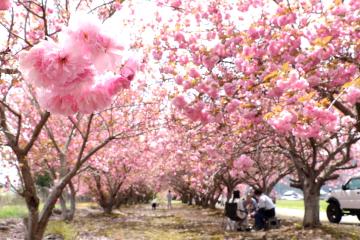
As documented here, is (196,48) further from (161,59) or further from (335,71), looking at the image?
(335,71)

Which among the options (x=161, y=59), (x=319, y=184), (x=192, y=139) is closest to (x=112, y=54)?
(x=161, y=59)

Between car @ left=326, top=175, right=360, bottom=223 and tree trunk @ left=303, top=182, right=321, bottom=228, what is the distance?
11.0 ft

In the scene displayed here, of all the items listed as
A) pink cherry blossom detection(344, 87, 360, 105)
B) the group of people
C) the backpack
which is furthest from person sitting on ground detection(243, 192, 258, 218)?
pink cherry blossom detection(344, 87, 360, 105)

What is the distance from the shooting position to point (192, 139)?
38.2ft

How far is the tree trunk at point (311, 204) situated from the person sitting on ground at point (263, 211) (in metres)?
1.09

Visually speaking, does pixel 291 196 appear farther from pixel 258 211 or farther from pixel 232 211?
pixel 232 211

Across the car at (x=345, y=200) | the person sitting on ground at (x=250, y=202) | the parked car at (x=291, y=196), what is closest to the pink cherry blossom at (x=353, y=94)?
the person sitting on ground at (x=250, y=202)

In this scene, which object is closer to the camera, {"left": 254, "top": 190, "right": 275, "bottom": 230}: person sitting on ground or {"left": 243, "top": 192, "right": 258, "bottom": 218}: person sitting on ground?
{"left": 254, "top": 190, "right": 275, "bottom": 230}: person sitting on ground

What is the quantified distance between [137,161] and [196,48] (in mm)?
16553

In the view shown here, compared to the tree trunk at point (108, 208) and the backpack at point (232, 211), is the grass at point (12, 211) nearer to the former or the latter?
the tree trunk at point (108, 208)

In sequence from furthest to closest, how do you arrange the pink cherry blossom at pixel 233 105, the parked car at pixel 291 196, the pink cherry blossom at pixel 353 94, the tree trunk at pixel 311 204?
1. the parked car at pixel 291 196
2. the tree trunk at pixel 311 204
3. the pink cherry blossom at pixel 233 105
4. the pink cherry blossom at pixel 353 94

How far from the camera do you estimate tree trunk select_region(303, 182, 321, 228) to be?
14094 mm

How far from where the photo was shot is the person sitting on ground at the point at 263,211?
1465cm

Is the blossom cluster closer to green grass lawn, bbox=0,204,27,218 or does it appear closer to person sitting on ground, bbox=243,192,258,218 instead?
person sitting on ground, bbox=243,192,258,218
